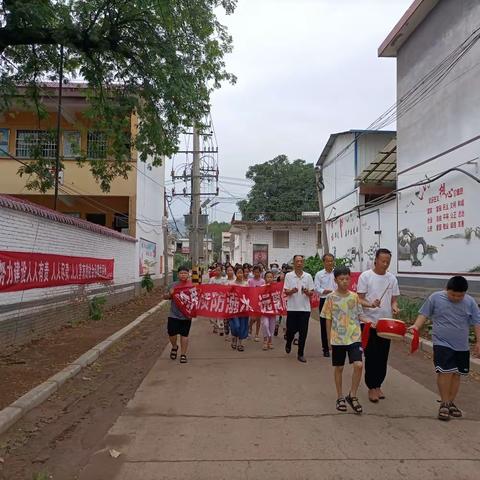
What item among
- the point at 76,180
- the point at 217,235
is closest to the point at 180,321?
the point at 76,180

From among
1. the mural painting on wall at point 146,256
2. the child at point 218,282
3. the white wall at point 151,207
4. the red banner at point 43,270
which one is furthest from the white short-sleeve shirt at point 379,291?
the mural painting on wall at point 146,256

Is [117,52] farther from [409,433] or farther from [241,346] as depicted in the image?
[409,433]

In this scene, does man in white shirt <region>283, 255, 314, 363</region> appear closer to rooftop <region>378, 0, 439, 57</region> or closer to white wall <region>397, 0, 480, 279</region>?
white wall <region>397, 0, 480, 279</region>

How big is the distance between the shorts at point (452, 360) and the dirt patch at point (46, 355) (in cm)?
468

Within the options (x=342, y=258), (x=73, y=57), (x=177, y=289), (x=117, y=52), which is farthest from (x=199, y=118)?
(x=342, y=258)

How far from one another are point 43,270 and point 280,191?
40.7 meters

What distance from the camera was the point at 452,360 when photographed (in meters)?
5.54

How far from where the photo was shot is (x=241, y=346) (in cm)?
1000

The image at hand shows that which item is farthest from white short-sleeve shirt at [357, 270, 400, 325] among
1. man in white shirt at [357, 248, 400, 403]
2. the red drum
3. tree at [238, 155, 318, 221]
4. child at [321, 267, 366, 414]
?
tree at [238, 155, 318, 221]

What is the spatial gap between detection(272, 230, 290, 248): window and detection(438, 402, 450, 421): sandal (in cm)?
3894

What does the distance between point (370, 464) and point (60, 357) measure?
5935 mm

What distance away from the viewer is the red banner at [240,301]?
10.3 metres

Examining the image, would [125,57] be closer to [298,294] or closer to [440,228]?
[298,294]

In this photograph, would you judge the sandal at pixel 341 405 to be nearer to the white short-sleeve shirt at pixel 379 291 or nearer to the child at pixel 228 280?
the white short-sleeve shirt at pixel 379 291
